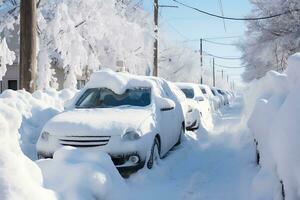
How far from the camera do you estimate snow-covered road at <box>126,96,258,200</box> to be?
240 inches

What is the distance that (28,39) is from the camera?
12.7 meters

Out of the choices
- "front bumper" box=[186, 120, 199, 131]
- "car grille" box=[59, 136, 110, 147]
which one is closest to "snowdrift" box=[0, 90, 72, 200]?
"car grille" box=[59, 136, 110, 147]

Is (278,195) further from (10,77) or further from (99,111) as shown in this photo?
(10,77)

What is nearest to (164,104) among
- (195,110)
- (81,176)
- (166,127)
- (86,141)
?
(166,127)

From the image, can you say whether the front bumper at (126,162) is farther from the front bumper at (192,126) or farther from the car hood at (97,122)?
the front bumper at (192,126)

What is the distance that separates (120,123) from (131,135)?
0.88 ft

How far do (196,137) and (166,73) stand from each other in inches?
2283

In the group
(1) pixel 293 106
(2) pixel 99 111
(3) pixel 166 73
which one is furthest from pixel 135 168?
(3) pixel 166 73

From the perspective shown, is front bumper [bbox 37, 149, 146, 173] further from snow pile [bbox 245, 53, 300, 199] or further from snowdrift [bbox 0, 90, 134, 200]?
snow pile [bbox 245, 53, 300, 199]

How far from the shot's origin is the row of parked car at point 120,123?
6789 mm

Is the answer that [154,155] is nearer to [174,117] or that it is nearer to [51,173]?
[174,117]

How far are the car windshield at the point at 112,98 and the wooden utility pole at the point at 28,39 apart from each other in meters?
4.47

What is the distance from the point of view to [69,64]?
69.7 feet

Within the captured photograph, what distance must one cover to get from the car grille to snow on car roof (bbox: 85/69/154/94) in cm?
188
